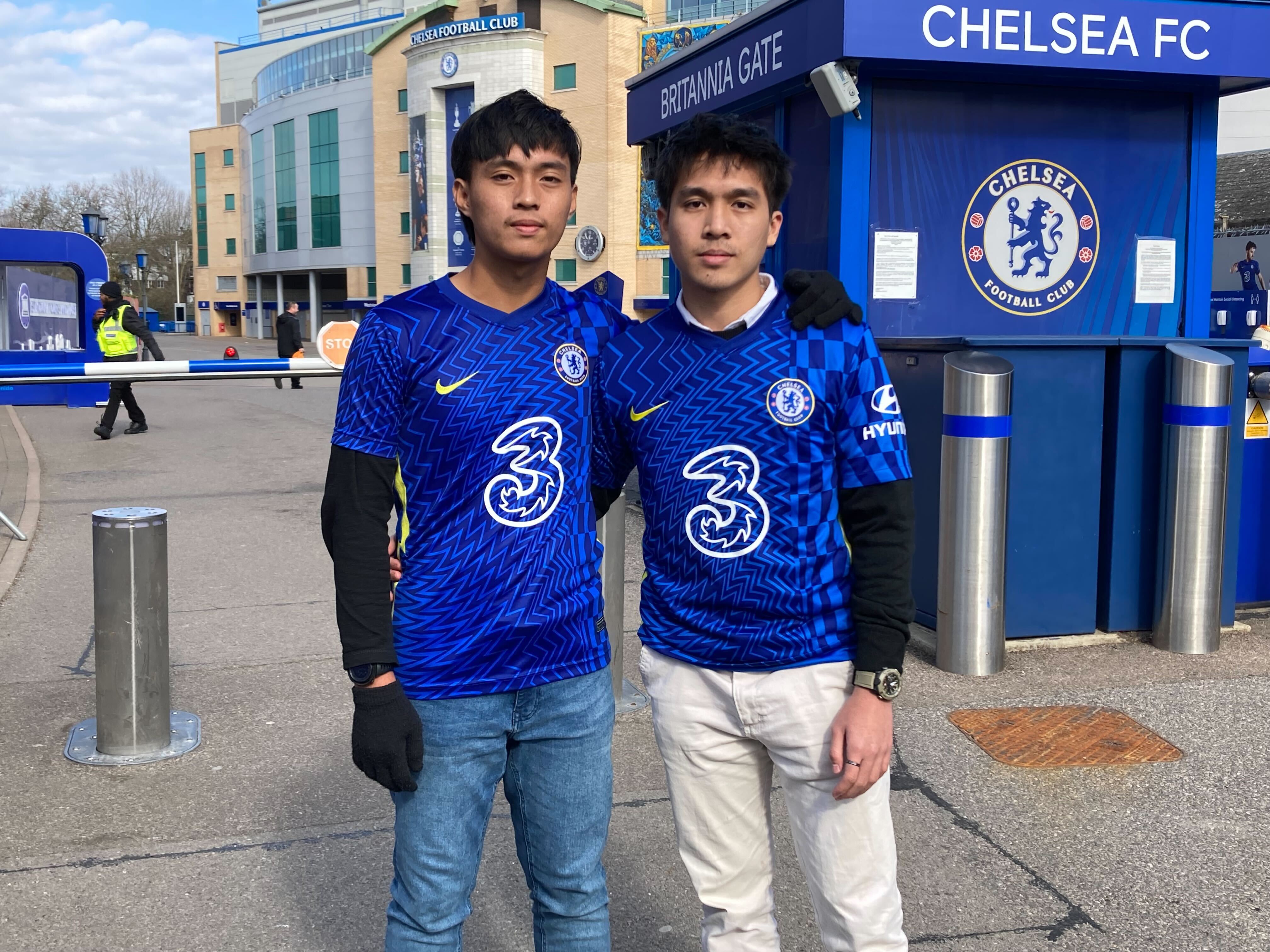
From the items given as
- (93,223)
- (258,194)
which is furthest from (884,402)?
(258,194)

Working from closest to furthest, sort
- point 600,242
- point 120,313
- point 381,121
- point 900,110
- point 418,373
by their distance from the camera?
point 418,373 → point 900,110 → point 120,313 → point 600,242 → point 381,121

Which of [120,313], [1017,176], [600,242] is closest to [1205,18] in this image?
[1017,176]

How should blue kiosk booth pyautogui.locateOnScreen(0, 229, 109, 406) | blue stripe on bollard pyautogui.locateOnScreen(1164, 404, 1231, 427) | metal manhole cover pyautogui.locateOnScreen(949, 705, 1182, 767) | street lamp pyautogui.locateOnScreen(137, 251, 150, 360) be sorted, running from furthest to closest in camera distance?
street lamp pyautogui.locateOnScreen(137, 251, 150, 360)
blue kiosk booth pyautogui.locateOnScreen(0, 229, 109, 406)
blue stripe on bollard pyautogui.locateOnScreen(1164, 404, 1231, 427)
metal manhole cover pyautogui.locateOnScreen(949, 705, 1182, 767)

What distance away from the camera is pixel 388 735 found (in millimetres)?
2139

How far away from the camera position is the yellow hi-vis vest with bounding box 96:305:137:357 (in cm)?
1552

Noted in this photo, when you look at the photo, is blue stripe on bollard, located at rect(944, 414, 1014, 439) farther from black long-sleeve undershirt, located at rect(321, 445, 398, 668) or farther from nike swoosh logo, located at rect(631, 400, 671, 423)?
black long-sleeve undershirt, located at rect(321, 445, 398, 668)

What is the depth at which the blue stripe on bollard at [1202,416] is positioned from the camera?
5.55 meters

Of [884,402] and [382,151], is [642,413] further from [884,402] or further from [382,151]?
[382,151]

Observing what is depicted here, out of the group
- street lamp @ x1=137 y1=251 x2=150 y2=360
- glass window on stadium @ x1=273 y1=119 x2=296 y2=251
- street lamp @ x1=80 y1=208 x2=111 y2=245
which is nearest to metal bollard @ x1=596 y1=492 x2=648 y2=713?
street lamp @ x1=80 y1=208 x2=111 y2=245

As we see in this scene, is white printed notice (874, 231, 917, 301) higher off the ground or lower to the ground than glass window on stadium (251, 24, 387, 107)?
lower

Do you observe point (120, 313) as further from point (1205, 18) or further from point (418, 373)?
point (418, 373)

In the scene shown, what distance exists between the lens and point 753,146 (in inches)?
88.7

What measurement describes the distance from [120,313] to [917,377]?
42.0 ft

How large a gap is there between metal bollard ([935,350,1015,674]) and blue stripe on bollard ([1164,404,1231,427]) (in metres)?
0.88
